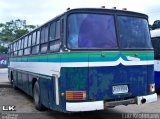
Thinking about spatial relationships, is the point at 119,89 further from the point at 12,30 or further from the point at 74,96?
the point at 12,30

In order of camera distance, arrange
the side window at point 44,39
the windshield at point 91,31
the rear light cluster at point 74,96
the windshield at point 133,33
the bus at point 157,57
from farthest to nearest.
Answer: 1. the bus at point 157,57
2. the side window at point 44,39
3. the windshield at point 133,33
4. the windshield at point 91,31
5. the rear light cluster at point 74,96

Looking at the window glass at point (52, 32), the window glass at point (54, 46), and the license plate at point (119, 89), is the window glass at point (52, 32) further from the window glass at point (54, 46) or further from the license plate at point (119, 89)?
the license plate at point (119, 89)

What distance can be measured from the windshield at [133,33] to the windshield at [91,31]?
0.90 feet

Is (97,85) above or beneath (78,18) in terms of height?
beneath

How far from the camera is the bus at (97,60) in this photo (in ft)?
25.1

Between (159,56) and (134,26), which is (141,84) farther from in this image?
(159,56)

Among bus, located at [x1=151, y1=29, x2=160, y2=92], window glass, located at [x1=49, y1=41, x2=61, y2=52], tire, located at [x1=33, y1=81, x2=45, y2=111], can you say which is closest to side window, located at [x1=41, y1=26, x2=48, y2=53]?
window glass, located at [x1=49, y1=41, x2=61, y2=52]

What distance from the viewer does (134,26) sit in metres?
8.64

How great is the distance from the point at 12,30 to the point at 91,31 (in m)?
75.8

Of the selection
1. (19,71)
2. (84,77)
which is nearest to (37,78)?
(84,77)

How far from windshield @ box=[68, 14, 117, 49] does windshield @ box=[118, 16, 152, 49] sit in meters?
0.28

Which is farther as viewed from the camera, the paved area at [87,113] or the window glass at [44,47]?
the window glass at [44,47]

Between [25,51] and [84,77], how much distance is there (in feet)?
20.1

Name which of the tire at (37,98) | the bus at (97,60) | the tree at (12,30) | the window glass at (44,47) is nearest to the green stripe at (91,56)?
A: the bus at (97,60)
